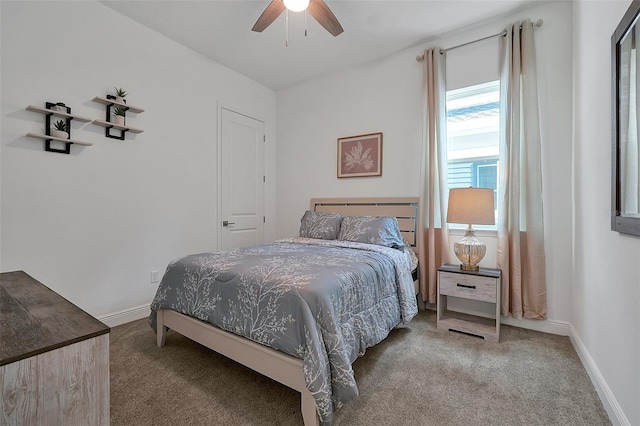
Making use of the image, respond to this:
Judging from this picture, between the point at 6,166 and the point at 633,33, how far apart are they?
3.86 m

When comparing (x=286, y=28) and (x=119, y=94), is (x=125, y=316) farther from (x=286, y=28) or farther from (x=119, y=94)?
(x=286, y=28)

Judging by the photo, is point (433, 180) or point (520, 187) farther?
point (433, 180)

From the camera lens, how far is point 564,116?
2.45 metres

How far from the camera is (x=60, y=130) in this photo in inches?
90.0

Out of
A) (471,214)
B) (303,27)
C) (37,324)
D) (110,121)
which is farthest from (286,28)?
(37,324)

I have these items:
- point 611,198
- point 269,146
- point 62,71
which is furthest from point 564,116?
point 62,71

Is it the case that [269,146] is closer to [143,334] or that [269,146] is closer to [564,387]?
[143,334]

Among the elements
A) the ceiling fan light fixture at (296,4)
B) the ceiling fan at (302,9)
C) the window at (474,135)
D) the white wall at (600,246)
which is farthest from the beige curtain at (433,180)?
the ceiling fan light fixture at (296,4)

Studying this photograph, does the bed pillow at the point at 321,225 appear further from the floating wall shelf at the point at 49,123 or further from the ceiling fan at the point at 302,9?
the floating wall shelf at the point at 49,123

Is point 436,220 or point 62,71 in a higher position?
point 62,71

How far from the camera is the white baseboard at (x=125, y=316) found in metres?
2.62

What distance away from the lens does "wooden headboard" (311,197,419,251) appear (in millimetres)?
3148

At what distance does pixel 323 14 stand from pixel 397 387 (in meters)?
2.68

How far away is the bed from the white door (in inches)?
55.0
